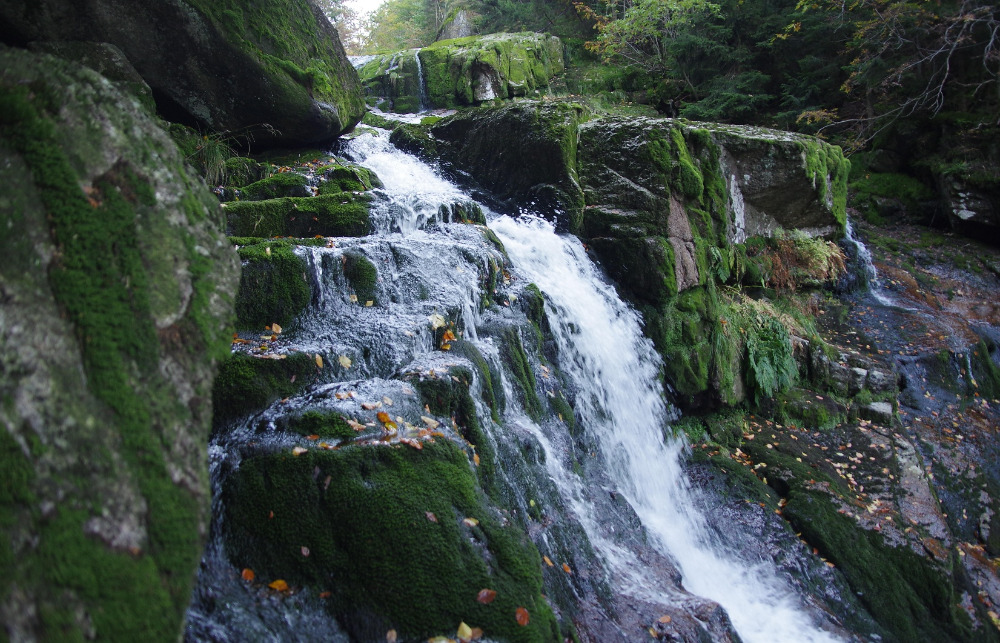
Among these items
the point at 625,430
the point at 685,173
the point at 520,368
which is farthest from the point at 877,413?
the point at 520,368

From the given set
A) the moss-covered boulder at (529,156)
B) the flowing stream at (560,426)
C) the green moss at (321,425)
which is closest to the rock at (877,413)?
the flowing stream at (560,426)

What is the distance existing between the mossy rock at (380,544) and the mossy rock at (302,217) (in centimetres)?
374

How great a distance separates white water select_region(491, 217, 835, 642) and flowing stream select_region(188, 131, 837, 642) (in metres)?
0.02

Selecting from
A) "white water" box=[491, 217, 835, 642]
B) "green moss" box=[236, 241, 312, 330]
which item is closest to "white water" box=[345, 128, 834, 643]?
"white water" box=[491, 217, 835, 642]

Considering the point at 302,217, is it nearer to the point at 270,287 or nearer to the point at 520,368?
the point at 270,287

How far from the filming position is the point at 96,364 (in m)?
1.99

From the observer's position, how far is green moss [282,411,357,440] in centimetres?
332

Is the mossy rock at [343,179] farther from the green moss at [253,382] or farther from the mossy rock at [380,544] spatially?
the mossy rock at [380,544]

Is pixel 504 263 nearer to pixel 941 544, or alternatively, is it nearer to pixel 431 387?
pixel 431 387

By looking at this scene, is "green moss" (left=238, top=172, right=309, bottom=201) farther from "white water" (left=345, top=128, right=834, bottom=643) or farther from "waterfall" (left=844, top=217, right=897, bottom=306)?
"waterfall" (left=844, top=217, right=897, bottom=306)

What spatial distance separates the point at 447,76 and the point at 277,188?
1135 cm

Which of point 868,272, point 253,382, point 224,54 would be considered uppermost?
point 224,54

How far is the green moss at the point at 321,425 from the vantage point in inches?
131

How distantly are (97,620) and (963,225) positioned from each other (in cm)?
1583
